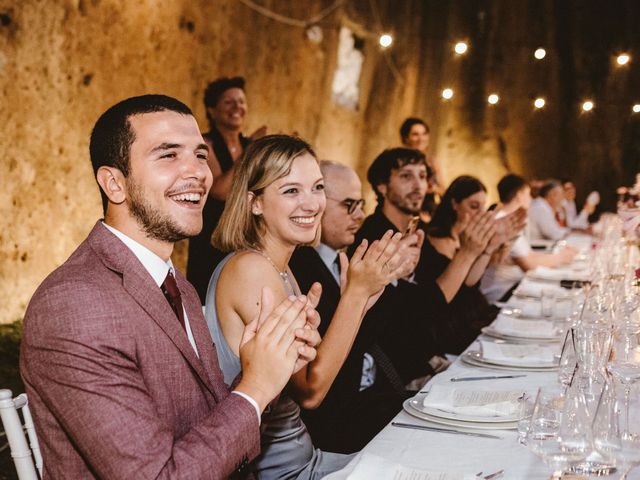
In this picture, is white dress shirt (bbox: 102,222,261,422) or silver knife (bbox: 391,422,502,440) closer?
white dress shirt (bbox: 102,222,261,422)

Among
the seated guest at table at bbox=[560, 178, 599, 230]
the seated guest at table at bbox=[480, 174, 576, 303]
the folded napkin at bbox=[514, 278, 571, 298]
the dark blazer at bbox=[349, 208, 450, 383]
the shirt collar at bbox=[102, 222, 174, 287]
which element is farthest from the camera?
the seated guest at table at bbox=[560, 178, 599, 230]

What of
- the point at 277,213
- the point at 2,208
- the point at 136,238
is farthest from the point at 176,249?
the point at 136,238

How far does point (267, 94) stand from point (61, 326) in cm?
653

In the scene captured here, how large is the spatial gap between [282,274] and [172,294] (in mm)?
753

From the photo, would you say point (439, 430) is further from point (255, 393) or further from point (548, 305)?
point (548, 305)

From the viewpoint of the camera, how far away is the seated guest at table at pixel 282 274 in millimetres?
2025

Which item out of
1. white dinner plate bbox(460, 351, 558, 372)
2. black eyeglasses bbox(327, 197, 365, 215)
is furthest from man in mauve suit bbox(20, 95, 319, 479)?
black eyeglasses bbox(327, 197, 365, 215)

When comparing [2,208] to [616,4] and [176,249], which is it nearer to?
[176,249]

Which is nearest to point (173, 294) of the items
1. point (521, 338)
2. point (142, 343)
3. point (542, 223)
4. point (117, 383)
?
point (142, 343)

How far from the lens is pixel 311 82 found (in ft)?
28.5

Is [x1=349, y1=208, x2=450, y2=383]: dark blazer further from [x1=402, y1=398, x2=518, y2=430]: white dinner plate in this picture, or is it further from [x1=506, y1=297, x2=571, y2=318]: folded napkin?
[x1=402, y1=398, x2=518, y2=430]: white dinner plate

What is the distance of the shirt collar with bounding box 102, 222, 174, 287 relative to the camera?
1.59m

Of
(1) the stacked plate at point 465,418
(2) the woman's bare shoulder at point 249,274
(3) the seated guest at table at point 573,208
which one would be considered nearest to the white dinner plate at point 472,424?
(1) the stacked plate at point 465,418

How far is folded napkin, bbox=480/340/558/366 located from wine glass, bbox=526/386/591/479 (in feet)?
3.22
